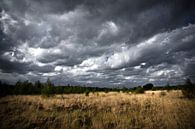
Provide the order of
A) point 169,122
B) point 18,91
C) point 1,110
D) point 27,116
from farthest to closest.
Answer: point 18,91
point 1,110
point 27,116
point 169,122

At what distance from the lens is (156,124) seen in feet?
25.7

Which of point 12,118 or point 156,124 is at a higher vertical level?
point 12,118

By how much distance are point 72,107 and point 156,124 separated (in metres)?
5.55

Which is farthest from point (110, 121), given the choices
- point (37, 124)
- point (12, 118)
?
point (12, 118)

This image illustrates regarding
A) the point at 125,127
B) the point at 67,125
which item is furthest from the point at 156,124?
the point at 67,125

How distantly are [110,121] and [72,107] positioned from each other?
364cm

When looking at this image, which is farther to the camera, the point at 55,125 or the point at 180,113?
the point at 180,113

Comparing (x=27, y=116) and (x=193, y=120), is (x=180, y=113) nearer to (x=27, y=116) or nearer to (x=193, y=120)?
(x=193, y=120)

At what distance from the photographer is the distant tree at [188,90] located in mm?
22859

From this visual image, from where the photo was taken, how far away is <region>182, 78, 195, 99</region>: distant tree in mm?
22859

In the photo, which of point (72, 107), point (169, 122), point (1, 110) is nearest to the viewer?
point (169, 122)

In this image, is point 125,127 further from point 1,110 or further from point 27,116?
point 1,110

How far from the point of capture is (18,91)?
5912cm

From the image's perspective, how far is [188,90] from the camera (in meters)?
23.5
